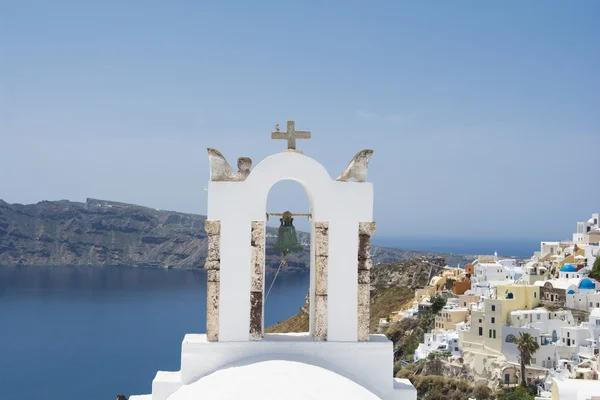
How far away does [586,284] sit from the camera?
40.9 metres

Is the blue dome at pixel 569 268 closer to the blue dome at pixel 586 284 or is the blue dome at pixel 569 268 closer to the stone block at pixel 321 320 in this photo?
the blue dome at pixel 586 284

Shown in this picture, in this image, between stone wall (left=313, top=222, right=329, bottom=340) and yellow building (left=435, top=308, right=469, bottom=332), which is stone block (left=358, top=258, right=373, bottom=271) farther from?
yellow building (left=435, top=308, right=469, bottom=332)

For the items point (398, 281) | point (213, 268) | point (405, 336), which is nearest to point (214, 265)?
point (213, 268)

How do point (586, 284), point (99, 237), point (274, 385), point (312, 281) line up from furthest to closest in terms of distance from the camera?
point (99, 237)
point (586, 284)
point (312, 281)
point (274, 385)

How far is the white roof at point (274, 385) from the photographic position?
13.4ft

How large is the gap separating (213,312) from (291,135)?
4.95 feet

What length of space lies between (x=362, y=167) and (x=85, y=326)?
66293 millimetres

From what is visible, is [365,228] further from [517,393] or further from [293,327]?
[293,327]

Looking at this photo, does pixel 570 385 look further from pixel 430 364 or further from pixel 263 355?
pixel 430 364

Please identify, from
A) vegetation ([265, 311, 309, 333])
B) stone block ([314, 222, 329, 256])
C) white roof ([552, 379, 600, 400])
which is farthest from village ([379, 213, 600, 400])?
stone block ([314, 222, 329, 256])

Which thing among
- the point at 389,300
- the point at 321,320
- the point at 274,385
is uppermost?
the point at 321,320

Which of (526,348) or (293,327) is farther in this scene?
(293,327)

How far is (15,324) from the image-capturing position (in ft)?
218

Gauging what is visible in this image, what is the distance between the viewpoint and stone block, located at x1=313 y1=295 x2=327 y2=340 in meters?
4.99
